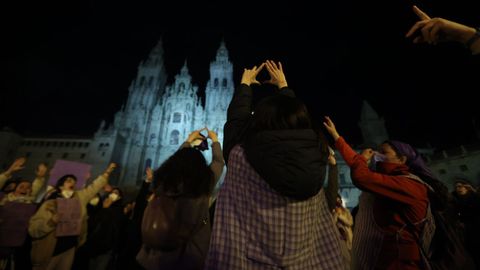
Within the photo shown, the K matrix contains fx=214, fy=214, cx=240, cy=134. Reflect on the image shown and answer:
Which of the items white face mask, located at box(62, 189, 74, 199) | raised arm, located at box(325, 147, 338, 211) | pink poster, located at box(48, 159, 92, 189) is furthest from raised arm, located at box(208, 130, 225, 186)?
pink poster, located at box(48, 159, 92, 189)

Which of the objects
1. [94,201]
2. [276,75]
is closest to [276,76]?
[276,75]

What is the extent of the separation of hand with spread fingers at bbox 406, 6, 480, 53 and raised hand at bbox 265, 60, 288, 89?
3.61 feet

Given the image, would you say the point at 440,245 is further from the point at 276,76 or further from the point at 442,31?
the point at 276,76

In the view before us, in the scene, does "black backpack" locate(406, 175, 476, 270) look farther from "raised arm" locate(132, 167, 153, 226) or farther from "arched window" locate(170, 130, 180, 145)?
"arched window" locate(170, 130, 180, 145)

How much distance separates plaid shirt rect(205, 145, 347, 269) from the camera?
1.31m

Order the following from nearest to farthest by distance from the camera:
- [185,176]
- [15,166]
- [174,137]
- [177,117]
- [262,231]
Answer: [262,231], [185,176], [15,166], [174,137], [177,117]

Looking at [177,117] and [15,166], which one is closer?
[15,166]

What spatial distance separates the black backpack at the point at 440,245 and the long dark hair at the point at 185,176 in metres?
1.87

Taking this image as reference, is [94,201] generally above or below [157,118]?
below

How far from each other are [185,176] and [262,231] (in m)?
0.85

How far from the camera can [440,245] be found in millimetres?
1900

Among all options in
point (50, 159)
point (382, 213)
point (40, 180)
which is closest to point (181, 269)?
point (382, 213)

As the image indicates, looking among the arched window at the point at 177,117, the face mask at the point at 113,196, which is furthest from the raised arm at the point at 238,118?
the arched window at the point at 177,117

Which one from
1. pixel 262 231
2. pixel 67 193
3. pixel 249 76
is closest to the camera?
pixel 262 231
